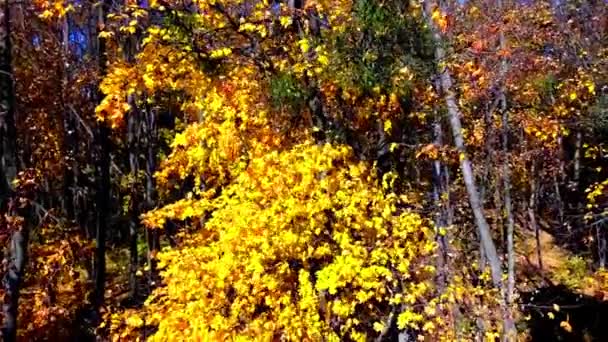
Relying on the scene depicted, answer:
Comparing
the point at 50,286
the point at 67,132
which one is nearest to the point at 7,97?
the point at 50,286

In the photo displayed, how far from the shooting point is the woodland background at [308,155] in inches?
376

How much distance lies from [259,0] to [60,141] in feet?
26.9

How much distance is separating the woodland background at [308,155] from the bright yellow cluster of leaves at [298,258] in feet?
0.10

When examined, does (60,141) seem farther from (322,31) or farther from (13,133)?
(322,31)

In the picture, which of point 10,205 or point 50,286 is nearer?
point 10,205

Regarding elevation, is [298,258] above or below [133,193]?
below

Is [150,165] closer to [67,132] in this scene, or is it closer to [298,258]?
[67,132]

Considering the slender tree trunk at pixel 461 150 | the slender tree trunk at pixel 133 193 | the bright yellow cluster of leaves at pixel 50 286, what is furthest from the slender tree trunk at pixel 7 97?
the slender tree trunk at pixel 133 193

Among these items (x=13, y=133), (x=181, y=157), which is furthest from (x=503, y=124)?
(x=13, y=133)

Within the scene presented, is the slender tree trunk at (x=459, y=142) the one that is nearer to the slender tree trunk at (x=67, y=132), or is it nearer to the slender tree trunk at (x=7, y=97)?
the slender tree trunk at (x=7, y=97)

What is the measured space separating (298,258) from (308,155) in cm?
145

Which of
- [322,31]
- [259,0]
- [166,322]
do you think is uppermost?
[259,0]

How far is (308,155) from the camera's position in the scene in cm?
983

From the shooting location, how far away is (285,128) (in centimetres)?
1175
